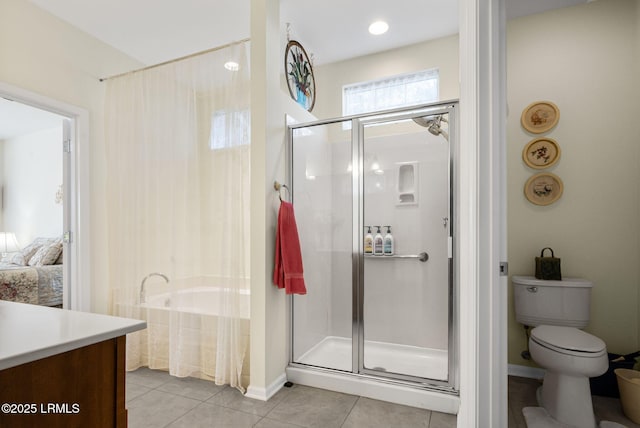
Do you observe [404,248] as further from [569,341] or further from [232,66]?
[232,66]

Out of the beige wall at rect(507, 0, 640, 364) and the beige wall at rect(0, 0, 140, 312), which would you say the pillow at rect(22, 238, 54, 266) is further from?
the beige wall at rect(507, 0, 640, 364)

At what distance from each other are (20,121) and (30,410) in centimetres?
560

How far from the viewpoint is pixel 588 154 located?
7.97ft

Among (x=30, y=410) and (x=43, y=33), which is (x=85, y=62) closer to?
(x=43, y=33)

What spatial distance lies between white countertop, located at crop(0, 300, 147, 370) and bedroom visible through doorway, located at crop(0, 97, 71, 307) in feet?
12.8

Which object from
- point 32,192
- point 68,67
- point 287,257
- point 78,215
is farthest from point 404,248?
point 32,192

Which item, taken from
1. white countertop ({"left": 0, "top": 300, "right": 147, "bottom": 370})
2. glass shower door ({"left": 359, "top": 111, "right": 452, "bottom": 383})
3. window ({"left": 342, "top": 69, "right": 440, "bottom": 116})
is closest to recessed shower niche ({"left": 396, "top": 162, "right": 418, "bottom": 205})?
glass shower door ({"left": 359, "top": 111, "right": 452, "bottom": 383})

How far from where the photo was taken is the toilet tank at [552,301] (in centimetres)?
227

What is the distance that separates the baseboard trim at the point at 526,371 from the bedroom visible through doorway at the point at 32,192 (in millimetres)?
4999

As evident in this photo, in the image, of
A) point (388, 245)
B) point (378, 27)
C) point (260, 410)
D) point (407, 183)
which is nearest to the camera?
point (260, 410)

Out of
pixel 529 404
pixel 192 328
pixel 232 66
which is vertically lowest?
pixel 529 404

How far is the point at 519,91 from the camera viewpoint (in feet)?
8.58

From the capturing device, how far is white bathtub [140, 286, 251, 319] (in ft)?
7.61

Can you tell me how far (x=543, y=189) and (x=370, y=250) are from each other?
4.57 feet
